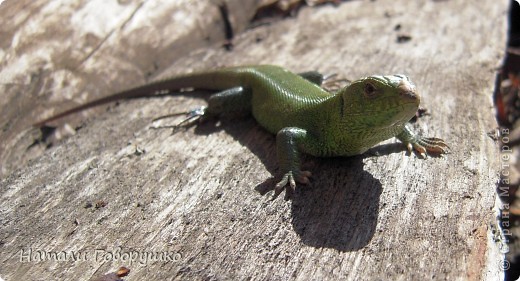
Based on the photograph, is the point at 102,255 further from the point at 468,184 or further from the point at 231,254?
the point at 468,184

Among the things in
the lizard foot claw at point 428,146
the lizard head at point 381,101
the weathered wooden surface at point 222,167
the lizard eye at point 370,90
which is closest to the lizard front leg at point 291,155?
the weathered wooden surface at point 222,167

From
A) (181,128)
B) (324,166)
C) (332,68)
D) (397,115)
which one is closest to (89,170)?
(181,128)

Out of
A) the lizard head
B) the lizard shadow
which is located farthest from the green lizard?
the lizard shadow

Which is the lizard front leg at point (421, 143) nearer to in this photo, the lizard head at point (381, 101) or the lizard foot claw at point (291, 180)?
the lizard head at point (381, 101)

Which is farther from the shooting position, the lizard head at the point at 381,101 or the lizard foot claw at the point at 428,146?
the lizard foot claw at the point at 428,146

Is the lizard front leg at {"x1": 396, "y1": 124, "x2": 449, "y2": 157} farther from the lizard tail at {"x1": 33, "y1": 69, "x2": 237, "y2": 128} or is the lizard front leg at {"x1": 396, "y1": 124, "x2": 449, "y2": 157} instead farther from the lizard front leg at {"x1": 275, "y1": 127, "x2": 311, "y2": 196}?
the lizard tail at {"x1": 33, "y1": 69, "x2": 237, "y2": 128}

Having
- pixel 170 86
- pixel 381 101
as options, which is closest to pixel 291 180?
pixel 381 101
